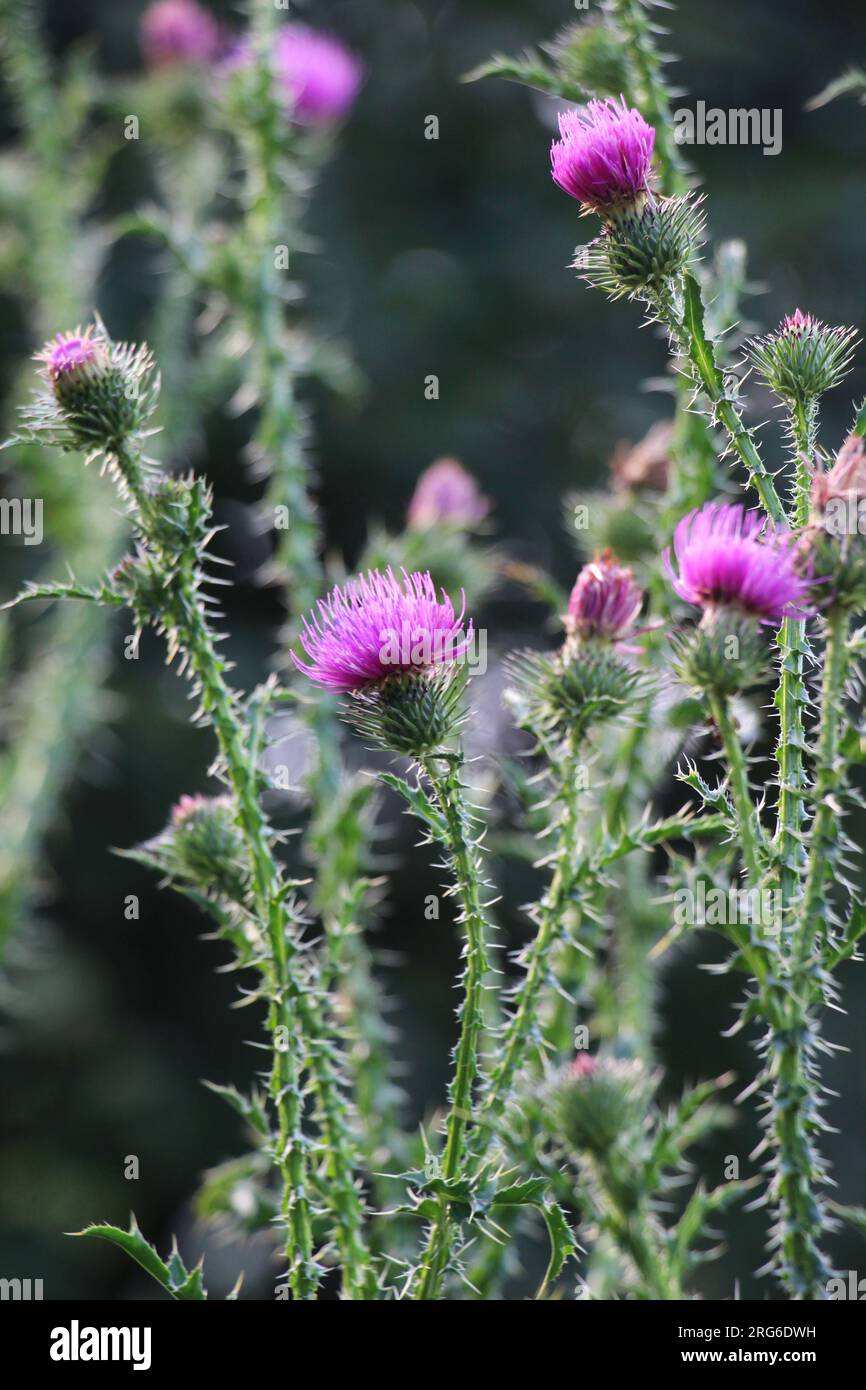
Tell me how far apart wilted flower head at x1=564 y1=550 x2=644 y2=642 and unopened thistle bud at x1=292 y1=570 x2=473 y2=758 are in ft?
0.72

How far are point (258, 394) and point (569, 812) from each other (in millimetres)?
1654

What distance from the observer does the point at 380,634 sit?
60.3 inches

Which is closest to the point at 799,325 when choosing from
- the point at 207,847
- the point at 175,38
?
the point at 207,847

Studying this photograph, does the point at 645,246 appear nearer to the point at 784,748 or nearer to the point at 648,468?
the point at 784,748

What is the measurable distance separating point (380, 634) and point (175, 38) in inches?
161

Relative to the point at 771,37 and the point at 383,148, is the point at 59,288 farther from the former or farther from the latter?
the point at 771,37

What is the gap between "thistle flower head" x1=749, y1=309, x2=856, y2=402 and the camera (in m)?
1.55

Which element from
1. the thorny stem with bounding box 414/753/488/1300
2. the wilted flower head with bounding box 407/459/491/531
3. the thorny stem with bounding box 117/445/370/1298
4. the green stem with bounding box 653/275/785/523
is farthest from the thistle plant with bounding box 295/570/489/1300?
the wilted flower head with bounding box 407/459/491/531

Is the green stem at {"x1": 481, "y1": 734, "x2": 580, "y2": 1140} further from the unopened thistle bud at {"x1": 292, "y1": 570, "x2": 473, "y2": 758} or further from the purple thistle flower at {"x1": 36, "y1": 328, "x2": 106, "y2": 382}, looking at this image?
the purple thistle flower at {"x1": 36, "y1": 328, "x2": 106, "y2": 382}

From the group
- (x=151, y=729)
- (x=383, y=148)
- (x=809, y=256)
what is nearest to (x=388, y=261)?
(x=383, y=148)

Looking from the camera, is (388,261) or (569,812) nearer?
(569,812)

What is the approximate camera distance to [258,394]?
2.98m

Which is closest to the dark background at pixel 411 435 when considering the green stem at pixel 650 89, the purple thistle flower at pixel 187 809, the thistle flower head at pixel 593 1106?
the green stem at pixel 650 89
